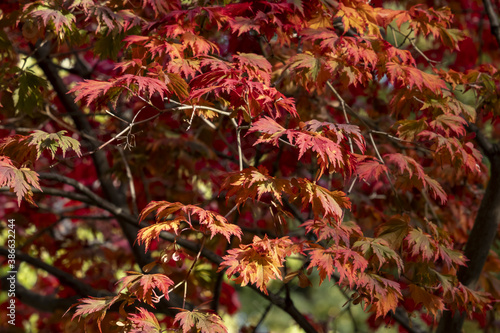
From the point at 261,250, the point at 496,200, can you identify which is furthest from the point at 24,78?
the point at 496,200

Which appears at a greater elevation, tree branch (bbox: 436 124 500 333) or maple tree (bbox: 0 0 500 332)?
maple tree (bbox: 0 0 500 332)

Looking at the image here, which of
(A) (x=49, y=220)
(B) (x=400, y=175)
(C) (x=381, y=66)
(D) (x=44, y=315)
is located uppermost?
(C) (x=381, y=66)

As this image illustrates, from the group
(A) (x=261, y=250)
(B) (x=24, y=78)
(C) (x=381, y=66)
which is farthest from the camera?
(B) (x=24, y=78)

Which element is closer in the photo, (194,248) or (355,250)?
(355,250)

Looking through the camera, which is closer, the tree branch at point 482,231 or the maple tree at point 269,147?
the maple tree at point 269,147

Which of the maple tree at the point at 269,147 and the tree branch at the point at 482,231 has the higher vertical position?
the maple tree at the point at 269,147

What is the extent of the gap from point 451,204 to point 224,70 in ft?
8.11

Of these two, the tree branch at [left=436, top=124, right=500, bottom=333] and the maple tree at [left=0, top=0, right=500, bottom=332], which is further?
the tree branch at [left=436, top=124, right=500, bottom=333]

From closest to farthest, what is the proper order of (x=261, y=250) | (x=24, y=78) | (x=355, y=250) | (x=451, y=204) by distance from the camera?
(x=261, y=250) < (x=355, y=250) < (x=24, y=78) < (x=451, y=204)

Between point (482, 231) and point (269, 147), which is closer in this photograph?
point (482, 231)

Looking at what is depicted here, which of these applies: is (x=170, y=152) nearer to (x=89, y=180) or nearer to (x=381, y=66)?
(x=89, y=180)

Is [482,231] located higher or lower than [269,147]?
lower

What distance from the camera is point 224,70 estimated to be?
2002 mm

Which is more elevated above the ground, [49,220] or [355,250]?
[355,250]
